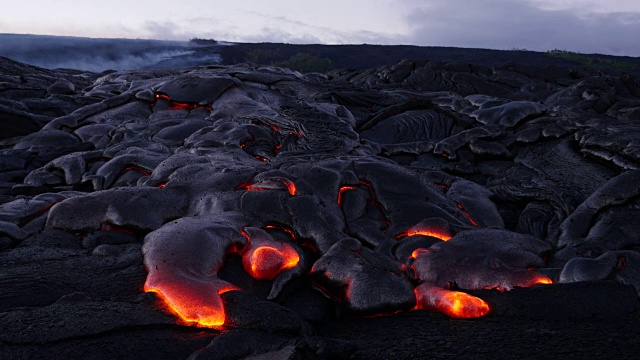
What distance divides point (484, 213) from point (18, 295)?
3.94 metres

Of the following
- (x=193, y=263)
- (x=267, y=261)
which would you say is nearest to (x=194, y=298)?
(x=193, y=263)

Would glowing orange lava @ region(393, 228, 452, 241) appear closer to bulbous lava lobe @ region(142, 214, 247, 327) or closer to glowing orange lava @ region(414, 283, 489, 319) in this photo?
glowing orange lava @ region(414, 283, 489, 319)

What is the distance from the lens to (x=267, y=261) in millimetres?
3361

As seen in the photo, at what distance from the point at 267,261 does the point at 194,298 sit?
25.2 inches

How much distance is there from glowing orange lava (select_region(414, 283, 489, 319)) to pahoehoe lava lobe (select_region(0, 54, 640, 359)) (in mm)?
11

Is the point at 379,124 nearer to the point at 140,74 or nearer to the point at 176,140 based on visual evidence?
the point at 176,140

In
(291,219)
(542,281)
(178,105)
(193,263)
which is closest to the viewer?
(193,263)

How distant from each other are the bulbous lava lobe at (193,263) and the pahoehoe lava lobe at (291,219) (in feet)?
0.04

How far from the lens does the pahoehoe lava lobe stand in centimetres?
285

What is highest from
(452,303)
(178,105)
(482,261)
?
(178,105)

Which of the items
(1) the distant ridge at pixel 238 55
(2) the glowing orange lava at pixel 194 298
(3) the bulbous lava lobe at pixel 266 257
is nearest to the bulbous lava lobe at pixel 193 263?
(2) the glowing orange lava at pixel 194 298

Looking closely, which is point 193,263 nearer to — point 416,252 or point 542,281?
point 416,252

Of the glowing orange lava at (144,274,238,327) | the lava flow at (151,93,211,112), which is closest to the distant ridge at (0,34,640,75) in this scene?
the lava flow at (151,93,211,112)

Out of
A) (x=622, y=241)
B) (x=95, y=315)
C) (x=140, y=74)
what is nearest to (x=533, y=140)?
(x=622, y=241)
